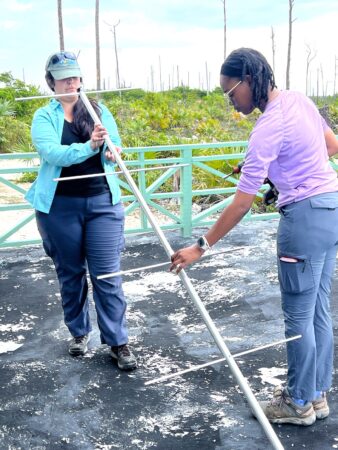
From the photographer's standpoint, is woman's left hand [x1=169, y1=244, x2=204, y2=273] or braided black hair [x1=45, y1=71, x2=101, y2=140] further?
braided black hair [x1=45, y1=71, x2=101, y2=140]

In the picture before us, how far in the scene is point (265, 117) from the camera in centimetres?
224

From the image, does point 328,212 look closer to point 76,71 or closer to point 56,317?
point 76,71

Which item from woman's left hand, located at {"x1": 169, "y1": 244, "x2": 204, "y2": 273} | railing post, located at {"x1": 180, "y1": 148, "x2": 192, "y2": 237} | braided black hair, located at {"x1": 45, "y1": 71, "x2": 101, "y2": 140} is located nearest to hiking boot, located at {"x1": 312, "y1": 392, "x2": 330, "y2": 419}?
woman's left hand, located at {"x1": 169, "y1": 244, "x2": 204, "y2": 273}

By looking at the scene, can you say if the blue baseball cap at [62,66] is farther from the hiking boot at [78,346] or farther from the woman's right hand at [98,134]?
the hiking boot at [78,346]

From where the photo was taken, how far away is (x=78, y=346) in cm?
351

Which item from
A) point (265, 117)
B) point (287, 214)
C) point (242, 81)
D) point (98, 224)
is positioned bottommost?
point (98, 224)

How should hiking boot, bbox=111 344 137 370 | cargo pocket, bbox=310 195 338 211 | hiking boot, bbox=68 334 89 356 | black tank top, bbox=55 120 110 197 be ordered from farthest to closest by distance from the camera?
hiking boot, bbox=68 334 89 356 < hiking boot, bbox=111 344 137 370 < black tank top, bbox=55 120 110 197 < cargo pocket, bbox=310 195 338 211

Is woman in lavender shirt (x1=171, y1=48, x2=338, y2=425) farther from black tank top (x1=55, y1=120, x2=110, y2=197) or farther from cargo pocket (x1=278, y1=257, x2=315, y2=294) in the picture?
black tank top (x1=55, y1=120, x2=110, y2=197)

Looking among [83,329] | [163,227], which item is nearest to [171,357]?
[83,329]

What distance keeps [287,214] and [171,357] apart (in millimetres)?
1478

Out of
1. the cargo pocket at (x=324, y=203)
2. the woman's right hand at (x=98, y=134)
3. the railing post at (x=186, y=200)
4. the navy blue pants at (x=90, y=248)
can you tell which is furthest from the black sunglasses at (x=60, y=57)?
the railing post at (x=186, y=200)

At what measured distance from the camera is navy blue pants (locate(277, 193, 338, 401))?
2.34 meters

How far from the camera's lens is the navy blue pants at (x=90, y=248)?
3178 millimetres

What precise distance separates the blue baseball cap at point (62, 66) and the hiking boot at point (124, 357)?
1.62 meters
